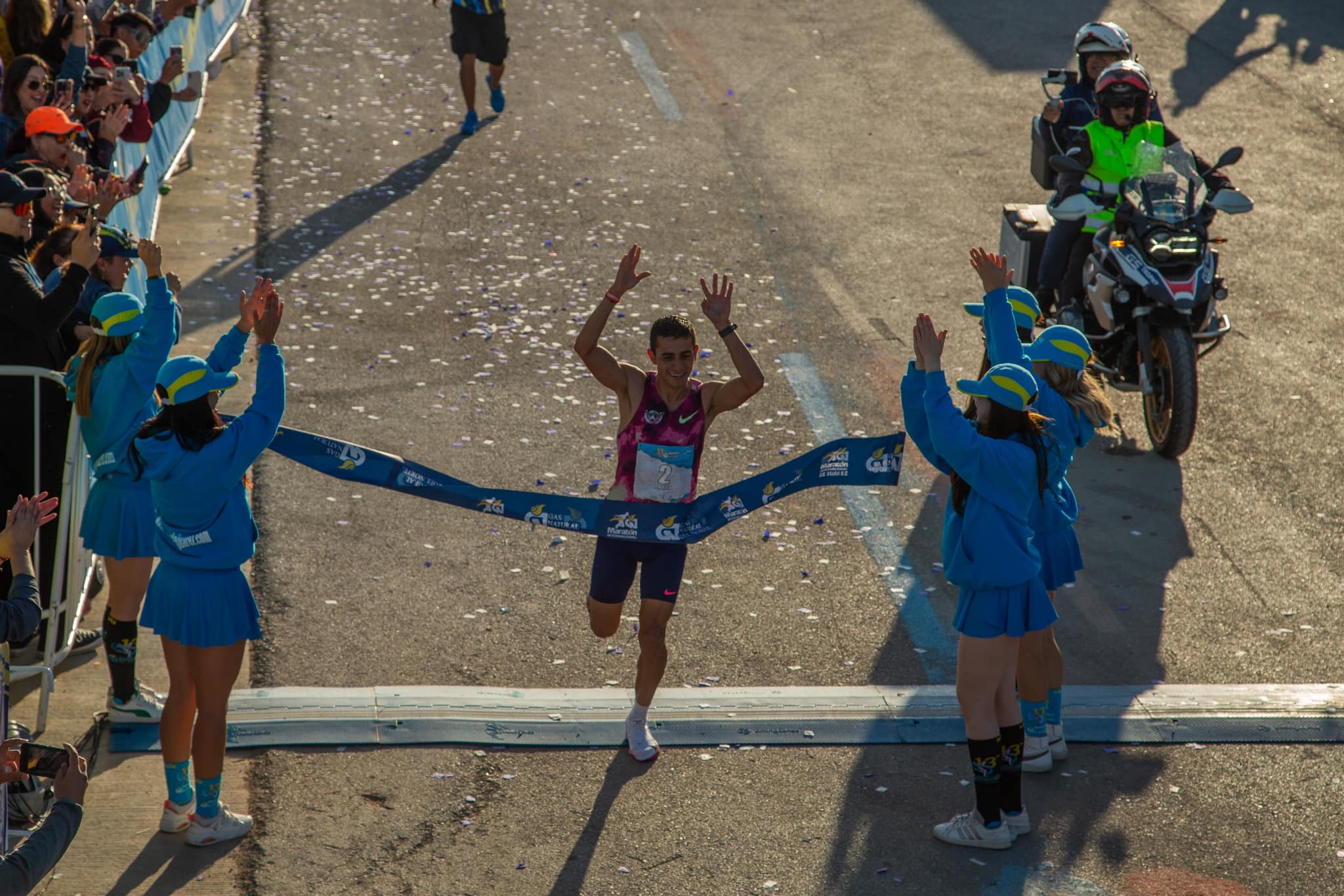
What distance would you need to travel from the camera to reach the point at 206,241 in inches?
493

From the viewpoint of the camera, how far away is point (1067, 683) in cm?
721

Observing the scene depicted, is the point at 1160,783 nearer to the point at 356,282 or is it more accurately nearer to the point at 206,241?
the point at 356,282

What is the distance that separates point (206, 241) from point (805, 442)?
6.11m

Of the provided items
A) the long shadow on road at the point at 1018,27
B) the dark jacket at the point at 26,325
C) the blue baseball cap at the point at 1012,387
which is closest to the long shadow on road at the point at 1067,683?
the blue baseball cap at the point at 1012,387

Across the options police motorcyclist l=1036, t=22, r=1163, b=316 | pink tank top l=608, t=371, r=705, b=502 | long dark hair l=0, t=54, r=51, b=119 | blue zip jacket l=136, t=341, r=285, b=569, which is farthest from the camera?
police motorcyclist l=1036, t=22, r=1163, b=316

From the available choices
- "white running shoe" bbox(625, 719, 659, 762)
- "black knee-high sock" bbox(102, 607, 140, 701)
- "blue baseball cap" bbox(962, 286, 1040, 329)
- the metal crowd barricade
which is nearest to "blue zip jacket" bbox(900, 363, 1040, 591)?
"blue baseball cap" bbox(962, 286, 1040, 329)

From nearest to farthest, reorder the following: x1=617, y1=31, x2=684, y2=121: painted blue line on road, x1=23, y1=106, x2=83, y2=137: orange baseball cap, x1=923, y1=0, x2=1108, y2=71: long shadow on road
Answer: x1=23, y1=106, x2=83, y2=137: orange baseball cap → x1=617, y1=31, x2=684, y2=121: painted blue line on road → x1=923, y1=0, x2=1108, y2=71: long shadow on road

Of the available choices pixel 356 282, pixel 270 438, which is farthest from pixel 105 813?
pixel 356 282

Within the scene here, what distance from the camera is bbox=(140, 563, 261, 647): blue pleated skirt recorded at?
5461mm

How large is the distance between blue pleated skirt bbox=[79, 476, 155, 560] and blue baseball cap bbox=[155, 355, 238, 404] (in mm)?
964

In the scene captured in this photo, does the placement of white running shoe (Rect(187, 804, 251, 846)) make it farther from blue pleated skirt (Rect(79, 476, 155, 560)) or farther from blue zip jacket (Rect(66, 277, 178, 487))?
blue zip jacket (Rect(66, 277, 178, 487))

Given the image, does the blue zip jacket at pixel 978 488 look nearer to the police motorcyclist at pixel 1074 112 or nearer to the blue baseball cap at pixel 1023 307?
the blue baseball cap at pixel 1023 307

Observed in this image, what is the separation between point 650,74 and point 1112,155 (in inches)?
349

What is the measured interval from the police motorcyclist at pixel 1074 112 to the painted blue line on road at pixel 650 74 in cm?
634
